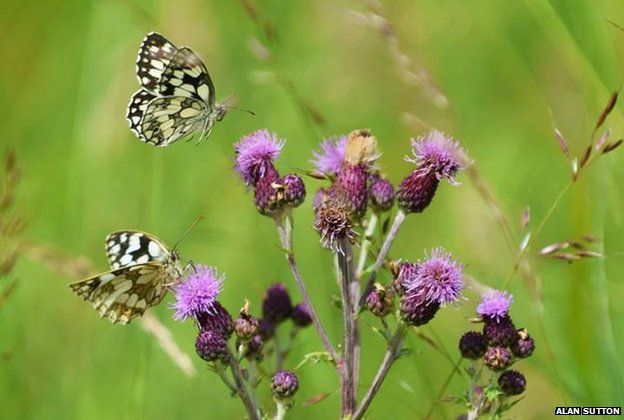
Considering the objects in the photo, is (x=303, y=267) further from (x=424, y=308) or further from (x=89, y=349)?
(x=424, y=308)

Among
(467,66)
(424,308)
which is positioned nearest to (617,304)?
(424,308)

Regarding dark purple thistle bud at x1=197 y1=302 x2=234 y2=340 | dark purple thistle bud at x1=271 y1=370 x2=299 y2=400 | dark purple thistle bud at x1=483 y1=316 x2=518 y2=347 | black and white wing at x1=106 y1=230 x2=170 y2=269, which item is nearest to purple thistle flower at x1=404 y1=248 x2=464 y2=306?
dark purple thistle bud at x1=483 y1=316 x2=518 y2=347

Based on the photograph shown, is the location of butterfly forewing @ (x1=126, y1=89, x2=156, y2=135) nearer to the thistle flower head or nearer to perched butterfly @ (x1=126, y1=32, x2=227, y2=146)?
perched butterfly @ (x1=126, y1=32, x2=227, y2=146)

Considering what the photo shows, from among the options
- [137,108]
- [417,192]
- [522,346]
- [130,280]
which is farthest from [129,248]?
[522,346]

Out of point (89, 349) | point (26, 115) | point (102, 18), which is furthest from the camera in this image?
point (102, 18)

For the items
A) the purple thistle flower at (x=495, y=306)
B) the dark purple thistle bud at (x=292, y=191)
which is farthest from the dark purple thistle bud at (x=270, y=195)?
the purple thistle flower at (x=495, y=306)

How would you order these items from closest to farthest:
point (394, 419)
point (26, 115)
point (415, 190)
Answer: point (415, 190) < point (394, 419) < point (26, 115)

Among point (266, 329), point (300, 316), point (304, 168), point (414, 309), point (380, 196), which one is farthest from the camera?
point (304, 168)

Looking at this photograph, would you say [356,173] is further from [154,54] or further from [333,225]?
[154,54]
